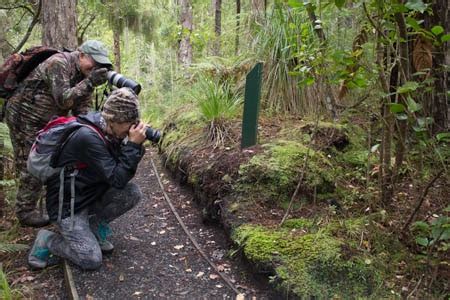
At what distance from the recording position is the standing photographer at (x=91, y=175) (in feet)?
11.0

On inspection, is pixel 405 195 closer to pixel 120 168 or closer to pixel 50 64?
pixel 120 168

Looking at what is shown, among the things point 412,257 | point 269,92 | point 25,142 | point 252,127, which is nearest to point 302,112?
point 269,92

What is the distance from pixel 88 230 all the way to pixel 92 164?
607 mm

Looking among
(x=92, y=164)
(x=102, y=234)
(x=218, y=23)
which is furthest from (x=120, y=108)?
(x=218, y=23)

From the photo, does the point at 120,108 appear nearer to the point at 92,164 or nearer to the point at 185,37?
the point at 92,164

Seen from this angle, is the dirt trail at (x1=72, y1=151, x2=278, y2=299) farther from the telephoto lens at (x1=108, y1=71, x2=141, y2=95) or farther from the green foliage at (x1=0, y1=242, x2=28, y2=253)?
the telephoto lens at (x1=108, y1=71, x2=141, y2=95)

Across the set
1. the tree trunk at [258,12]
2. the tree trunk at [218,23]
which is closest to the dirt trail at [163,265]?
the tree trunk at [258,12]

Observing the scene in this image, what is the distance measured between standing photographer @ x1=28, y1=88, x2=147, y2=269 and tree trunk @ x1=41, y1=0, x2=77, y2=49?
2.08m

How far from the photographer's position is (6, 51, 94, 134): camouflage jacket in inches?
151

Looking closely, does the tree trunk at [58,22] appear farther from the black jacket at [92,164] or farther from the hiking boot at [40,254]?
the hiking boot at [40,254]

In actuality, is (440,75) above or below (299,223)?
above

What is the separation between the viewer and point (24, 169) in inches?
160

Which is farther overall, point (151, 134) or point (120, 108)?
point (151, 134)

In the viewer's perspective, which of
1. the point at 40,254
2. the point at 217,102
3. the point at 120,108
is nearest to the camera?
the point at 120,108
